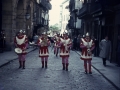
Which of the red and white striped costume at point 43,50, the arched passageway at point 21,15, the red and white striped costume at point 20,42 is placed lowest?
the red and white striped costume at point 43,50

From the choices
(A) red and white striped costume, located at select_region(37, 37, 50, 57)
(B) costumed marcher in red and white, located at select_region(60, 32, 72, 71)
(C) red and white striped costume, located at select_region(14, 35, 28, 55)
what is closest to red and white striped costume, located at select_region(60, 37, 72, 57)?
(B) costumed marcher in red and white, located at select_region(60, 32, 72, 71)

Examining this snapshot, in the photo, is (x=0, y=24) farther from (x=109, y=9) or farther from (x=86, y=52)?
(x=86, y=52)

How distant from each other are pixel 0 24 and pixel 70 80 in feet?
51.2

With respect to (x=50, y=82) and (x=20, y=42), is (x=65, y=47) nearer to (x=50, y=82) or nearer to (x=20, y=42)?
(x=20, y=42)

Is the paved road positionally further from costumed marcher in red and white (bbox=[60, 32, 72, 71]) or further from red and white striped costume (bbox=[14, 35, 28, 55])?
red and white striped costume (bbox=[14, 35, 28, 55])

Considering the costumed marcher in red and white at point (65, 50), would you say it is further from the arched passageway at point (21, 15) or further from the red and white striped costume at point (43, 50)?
the arched passageway at point (21, 15)

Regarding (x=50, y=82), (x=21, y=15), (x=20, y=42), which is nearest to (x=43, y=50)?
(x=20, y=42)

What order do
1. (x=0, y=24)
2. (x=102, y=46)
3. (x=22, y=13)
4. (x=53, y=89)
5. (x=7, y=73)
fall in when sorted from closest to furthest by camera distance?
(x=53, y=89)
(x=7, y=73)
(x=102, y=46)
(x=0, y=24)
(x=22, y=13)

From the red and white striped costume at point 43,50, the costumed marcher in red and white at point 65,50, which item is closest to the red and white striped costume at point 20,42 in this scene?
the red and white striped costume at point 43,50

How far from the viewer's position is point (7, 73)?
1238cm

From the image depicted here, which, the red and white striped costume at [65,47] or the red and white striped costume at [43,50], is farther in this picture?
the red and white striped costume at [43,50]

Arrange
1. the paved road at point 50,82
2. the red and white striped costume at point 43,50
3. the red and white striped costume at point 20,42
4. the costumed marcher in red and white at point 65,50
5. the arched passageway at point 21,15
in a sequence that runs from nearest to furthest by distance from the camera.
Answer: the paved road at point 50,82 → the costumed marcher in red and white at point 65,50 → the red and white striped costume at point 20,42 → the red and white striped costume at point 43,50 → the arched passageway at point 21,15

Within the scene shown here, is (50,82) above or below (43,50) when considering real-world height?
below

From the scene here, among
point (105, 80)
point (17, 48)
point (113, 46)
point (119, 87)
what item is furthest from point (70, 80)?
point (113, 46)
